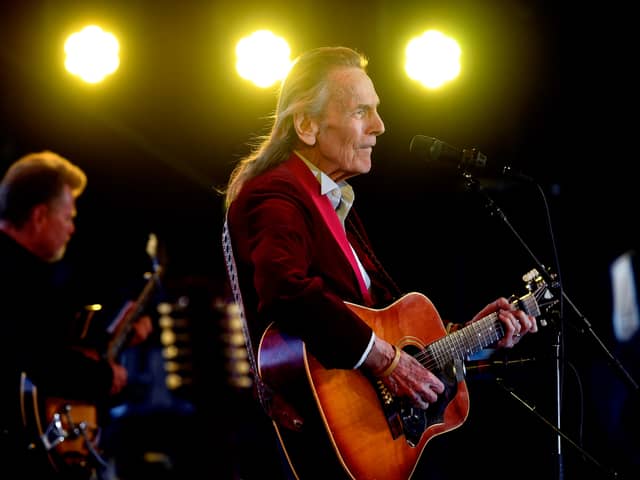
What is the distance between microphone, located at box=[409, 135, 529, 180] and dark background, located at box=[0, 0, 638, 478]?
7.09 ft

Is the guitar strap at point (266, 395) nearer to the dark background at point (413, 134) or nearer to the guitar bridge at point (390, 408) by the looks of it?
the guitar bridge at point (390, 408)

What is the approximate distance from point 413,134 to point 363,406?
12.7 ft

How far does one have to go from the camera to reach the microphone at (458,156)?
112 inches

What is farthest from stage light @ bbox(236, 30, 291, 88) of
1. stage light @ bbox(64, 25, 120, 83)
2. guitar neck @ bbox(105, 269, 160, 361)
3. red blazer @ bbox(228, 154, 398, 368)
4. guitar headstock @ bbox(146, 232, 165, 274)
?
red blazer @ bbox(228, 154, 398, 368)

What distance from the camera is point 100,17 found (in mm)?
5168

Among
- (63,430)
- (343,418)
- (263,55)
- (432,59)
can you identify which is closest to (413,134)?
(432,59)

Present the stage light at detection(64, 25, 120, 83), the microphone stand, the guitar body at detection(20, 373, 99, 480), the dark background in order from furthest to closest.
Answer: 1. the dark background
2. the stage light at detection(64, 25, 120, 83)
3. the guitar body at detection(20, 373, 99, 480)
4. the microphone stand

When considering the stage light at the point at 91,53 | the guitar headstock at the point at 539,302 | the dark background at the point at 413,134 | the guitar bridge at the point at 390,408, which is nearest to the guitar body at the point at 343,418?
the guitar bridge at the point at 390,408

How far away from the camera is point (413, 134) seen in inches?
233

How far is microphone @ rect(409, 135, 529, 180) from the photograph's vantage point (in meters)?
2.83

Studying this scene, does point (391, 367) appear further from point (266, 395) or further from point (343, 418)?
point (266, 395)

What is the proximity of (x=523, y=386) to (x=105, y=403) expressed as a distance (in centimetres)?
261

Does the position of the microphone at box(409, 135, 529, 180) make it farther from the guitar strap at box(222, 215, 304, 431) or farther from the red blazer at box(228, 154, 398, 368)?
the guitar strap at box(222, 215, 304, 431)

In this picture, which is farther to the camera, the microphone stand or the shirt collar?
the shirt collar
